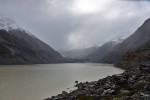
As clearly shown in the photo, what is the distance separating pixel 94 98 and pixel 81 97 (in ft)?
6.98

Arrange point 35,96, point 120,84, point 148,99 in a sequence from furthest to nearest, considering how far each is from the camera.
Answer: point 35,96, point 120,84, point 148,99

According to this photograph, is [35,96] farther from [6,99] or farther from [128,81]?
[128,81]

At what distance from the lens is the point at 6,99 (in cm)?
4344

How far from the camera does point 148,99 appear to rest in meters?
20.5

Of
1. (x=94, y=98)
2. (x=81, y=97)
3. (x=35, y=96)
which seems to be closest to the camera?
(x=94, y=98)

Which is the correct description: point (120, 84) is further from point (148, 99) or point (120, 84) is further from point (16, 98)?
point (16, 98)

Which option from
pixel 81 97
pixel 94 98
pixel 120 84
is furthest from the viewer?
pixel 120 84

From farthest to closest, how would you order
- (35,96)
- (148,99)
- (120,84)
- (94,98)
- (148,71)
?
(35,96) < (148,71) < (120,84) < (94,98) < (148,99)

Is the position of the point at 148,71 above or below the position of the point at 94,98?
above

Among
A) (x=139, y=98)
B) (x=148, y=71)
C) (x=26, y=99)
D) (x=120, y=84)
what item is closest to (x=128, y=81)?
(x=120, y=84)

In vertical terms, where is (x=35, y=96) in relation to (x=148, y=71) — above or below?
below

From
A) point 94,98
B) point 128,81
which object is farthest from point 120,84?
point 94,98

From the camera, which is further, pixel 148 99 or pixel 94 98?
pixel 94 98

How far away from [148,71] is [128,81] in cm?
525
